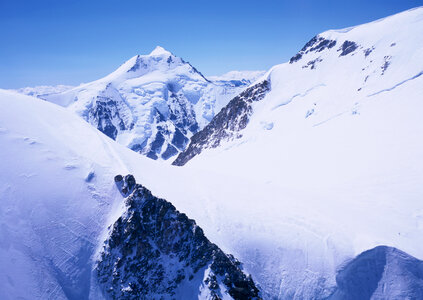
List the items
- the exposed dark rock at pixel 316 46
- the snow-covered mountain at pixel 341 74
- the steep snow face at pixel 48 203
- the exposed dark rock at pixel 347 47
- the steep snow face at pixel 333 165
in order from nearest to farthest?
the steep snow face at pixel 48 203 → the steep snow face at pixel 333 165 → the snow-covered mountain at pixel 341 74 → the exposed dark rock at pixel 347 47 → the exposed dark rock at pixel 316 46

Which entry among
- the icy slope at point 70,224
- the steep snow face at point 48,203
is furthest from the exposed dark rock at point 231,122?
the icy slope at point 70,224

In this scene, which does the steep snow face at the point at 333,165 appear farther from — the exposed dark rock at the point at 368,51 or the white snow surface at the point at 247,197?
the exposed dark rock at the point at 368,51

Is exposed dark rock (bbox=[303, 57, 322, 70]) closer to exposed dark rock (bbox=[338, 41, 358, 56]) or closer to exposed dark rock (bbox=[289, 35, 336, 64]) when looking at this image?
exposed dark rock (bbox=[289, 35, 336, 64])

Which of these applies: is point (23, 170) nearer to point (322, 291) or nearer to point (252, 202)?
point (252, 202)

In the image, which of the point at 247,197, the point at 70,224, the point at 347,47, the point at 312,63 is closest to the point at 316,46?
the point at 312,63

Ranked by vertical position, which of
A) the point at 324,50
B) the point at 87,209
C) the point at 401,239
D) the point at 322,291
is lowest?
the point at 322,291

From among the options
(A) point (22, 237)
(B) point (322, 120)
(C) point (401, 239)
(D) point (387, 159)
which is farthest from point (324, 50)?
(A) point (22, 237)

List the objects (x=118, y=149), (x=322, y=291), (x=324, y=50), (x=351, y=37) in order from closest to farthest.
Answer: (x=322, y=291) → (x=118, y=149) → (x=351, y=37) → (x=324, y=50)
